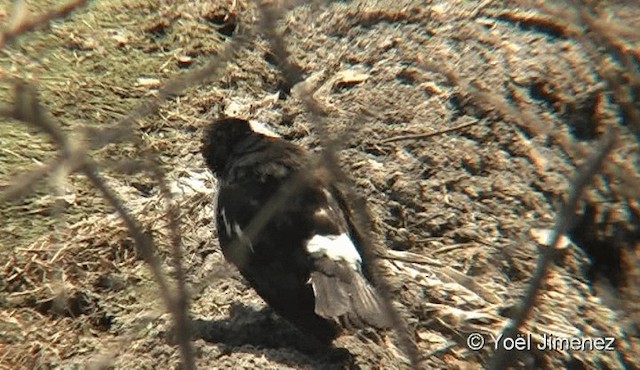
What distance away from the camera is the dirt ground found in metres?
4.38

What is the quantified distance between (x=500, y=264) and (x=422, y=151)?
0.81 m

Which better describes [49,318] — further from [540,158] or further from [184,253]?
[540,158]

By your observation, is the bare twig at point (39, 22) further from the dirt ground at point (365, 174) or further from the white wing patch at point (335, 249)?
the white wing patch at point (335, 249)

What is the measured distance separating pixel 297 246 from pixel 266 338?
0.43 m

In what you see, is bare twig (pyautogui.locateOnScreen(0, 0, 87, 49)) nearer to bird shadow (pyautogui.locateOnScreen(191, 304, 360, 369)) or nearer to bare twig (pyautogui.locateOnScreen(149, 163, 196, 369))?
bare twig (pyautogui.locateOnScreen(149, 163, 196, 369))

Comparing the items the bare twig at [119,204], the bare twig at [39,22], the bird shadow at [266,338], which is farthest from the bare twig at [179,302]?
the bird shadow at [266,338]

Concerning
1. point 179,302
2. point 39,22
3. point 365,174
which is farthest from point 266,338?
point 179,302

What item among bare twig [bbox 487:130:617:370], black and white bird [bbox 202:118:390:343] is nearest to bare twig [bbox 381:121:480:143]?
black and white bird [bbox 202:118:390:343]

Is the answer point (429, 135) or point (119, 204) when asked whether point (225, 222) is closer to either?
point (429, 135)

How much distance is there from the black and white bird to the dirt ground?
182mm

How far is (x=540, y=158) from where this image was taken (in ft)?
16.9

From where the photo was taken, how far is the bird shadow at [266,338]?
4176 mm

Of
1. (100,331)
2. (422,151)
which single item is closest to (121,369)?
(100,331)

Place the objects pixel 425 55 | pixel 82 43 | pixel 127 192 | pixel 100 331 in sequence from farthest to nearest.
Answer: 1. pixel 82 43
2. pixel 425 55
3. pixel 127 192
4. pixel 100 331
